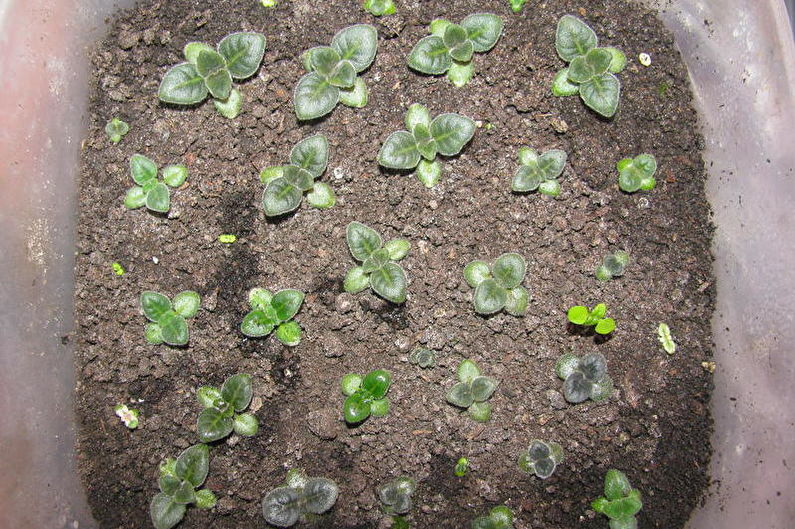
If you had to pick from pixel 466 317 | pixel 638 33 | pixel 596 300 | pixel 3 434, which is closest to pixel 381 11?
pixel 638 33

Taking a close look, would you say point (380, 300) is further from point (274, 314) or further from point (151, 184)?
point (151, 184)

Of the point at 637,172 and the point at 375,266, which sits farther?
the point at 637,172

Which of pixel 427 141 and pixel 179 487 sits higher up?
pixel 427 141

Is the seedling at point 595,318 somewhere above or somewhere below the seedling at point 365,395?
above

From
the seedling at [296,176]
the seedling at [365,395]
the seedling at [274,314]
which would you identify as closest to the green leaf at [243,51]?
the seedling at [296,176]

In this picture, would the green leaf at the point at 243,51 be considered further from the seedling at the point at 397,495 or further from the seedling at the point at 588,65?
the seedling at the point at 397,495

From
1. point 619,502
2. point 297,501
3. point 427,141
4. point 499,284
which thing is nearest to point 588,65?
point 427,141
